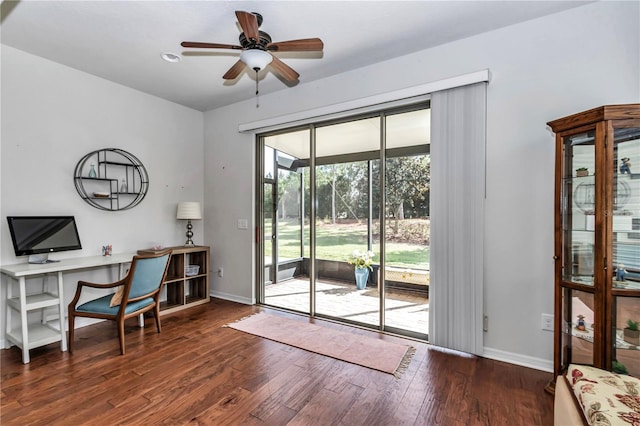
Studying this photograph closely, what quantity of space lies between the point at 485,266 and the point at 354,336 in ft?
4.57

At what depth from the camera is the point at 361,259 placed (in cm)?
338

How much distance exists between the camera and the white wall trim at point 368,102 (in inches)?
102

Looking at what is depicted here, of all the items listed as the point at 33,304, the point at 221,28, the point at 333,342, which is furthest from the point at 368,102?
the point at 33,304

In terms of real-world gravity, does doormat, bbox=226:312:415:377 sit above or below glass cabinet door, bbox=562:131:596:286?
below

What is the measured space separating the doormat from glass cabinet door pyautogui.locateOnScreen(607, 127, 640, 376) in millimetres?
1373

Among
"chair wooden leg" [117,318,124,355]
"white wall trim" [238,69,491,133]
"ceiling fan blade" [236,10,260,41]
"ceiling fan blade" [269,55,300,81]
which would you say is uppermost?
"ceiling fan blade" [236,10,260,41]

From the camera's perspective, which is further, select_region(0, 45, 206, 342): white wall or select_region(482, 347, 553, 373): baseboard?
select_region(0, 45, 206, 342): white wall

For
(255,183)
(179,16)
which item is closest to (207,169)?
(255,183)

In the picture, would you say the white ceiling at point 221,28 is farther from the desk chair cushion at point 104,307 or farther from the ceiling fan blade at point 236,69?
the desk chair cushion at point 104,307

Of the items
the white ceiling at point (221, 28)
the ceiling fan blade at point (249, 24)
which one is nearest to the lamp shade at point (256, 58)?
the ceiling fan blade at point (249, 24)

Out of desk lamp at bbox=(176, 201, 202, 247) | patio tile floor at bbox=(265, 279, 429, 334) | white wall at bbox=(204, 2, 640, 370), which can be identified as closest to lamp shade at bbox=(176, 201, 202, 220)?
desk lamp at bbox=(176, 201, 202, 247)

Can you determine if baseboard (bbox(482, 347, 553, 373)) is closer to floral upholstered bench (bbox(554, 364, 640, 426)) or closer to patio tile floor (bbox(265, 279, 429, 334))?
patio tile floor (bbox(265, 279, 429, 334))

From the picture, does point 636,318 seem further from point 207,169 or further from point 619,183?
point 207,169

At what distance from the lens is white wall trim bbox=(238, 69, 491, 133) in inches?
102
